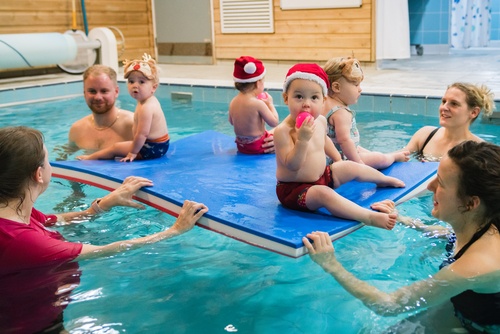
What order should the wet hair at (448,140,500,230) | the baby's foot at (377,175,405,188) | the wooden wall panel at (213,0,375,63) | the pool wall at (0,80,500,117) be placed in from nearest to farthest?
the wet hair at (448,140,500,230) < the baby's foot at (377,175,405,188) < the pool wall at (0,80,500,117) < the wooden wall panel at (213,0,375,63)

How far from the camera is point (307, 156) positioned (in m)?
2.99

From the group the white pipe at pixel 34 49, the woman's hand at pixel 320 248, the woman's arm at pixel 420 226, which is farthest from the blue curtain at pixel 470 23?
the woman's hand at pixel 320 248

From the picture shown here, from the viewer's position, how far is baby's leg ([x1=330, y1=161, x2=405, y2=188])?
321 cm

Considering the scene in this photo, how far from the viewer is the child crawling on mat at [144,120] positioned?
4105 mm

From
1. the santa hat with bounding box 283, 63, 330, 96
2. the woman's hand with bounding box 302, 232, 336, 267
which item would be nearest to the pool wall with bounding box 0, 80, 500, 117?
the santa hat with bounding box 283, 63, 330, 96

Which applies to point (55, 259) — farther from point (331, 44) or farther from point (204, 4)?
point (204, 4)

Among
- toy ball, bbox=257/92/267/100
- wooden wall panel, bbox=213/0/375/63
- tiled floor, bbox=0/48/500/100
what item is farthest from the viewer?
wooden wall panel, bbox=213/0/375/63

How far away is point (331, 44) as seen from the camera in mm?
10320

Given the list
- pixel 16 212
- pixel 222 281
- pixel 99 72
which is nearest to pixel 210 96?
pixel 99 72

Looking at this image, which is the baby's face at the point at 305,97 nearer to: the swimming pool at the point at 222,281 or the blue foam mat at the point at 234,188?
the blue foam mat at the point at 234,188

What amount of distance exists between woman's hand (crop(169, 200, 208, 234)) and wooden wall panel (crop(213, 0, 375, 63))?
7384 mm

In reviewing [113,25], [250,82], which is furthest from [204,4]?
[250,82]

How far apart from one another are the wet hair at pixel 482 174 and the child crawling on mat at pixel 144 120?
238 cm

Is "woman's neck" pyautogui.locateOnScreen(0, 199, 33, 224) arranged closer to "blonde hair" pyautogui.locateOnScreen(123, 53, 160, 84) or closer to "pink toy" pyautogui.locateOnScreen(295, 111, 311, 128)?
"pink toy" pyautogui.locateOnScreen(295, 111, 311, 128)
